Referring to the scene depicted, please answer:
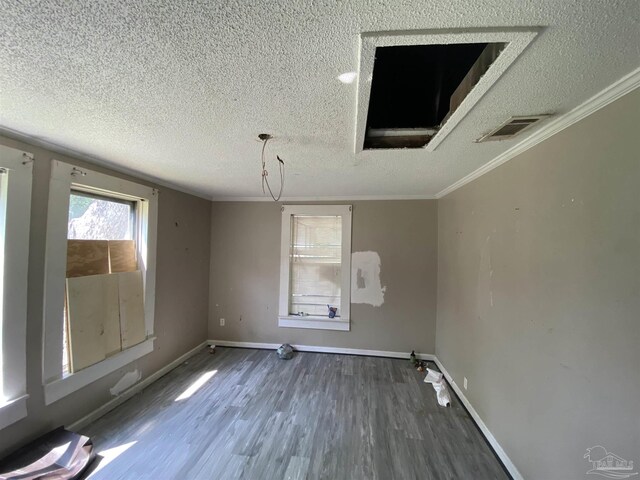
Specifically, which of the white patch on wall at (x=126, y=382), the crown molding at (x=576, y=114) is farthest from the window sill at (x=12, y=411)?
the crown molding at (x=576, y=114)

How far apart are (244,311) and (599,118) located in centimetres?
395

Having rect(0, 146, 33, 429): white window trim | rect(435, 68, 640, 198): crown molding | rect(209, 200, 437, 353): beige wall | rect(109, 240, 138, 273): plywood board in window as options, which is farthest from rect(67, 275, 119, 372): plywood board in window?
rect(435, 68, 640, 198): crown molding

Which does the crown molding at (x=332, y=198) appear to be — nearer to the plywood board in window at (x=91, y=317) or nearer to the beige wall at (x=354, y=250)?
the beige wall at (x=354, y=250)

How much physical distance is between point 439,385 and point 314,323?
171 centimetres

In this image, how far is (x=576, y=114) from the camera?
1.21m

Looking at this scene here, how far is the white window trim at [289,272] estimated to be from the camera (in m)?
3.60

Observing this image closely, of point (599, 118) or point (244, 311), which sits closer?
point (599, 118)

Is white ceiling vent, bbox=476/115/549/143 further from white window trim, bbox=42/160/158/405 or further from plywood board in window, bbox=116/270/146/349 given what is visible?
plywood board in window, bbox=116/270/146/349

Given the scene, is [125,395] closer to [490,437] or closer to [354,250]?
[354,250]

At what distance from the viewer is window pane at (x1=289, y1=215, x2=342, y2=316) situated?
147 inches

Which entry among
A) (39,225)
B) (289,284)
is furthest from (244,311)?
(39,225)

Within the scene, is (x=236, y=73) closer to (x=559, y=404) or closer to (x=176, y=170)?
(x=176, y=170)

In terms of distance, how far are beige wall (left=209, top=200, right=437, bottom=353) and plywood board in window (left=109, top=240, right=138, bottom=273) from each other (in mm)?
1319

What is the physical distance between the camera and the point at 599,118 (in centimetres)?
112
